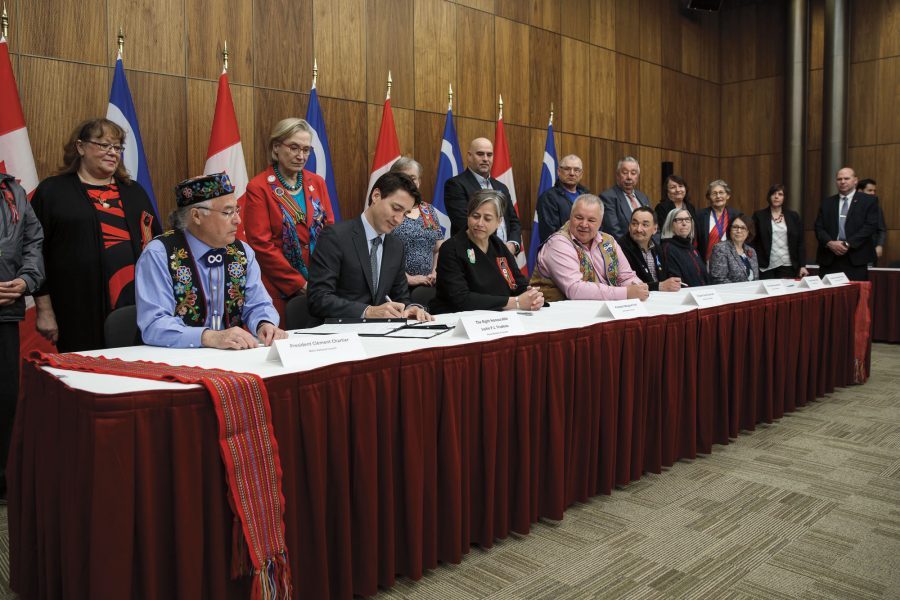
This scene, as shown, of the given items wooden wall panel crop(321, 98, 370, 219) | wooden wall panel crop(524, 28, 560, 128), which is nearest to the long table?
wooden wall panel crop(321, 98, 370, 219)

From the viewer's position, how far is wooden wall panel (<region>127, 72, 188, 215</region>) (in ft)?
12.3

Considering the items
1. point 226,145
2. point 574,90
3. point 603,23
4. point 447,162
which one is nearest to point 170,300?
point 226,145

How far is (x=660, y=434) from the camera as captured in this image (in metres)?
2.63

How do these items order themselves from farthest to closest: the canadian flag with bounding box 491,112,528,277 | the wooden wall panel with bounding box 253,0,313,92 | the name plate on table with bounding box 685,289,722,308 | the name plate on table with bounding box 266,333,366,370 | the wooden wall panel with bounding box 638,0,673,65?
the wooden wall panel with bounding box 638,0,673,65, the canadian flag with bounding box 491,112,528,277, the wooden wall panel with bounding box 253,0,313,92, the name plate on table with bounding box 685,289,722,308, the name plate on table with bounding box 266,333,366,370

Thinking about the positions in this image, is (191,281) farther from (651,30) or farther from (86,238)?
(651,30)

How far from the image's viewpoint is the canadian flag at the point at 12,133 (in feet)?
9.97

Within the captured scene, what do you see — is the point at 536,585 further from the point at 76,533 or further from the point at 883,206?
the point at 883,206

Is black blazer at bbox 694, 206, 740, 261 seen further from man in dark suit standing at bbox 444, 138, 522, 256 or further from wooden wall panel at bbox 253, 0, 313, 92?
wooden wall panel at bbox 253, 0, 313, 92

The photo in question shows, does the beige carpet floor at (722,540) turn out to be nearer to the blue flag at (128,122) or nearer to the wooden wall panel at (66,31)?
the blue flag at (128,122)

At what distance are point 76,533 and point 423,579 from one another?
887mm

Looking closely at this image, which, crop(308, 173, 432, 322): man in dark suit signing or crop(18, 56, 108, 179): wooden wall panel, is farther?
crop(18, 56, 108, 179): wooden wall panel

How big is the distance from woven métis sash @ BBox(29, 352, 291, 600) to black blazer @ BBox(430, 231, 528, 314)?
1.64 metres

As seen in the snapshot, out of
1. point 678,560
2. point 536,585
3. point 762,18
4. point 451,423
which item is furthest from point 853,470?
point 762,18

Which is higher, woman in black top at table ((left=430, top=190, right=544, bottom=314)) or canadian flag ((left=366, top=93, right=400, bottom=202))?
canadian flag ((left=366, top=93, right=400, bottom=202))
